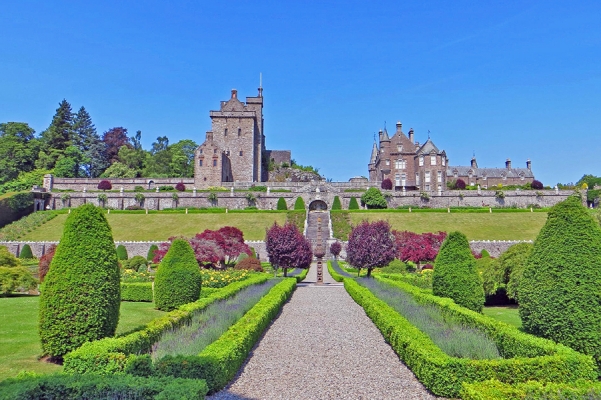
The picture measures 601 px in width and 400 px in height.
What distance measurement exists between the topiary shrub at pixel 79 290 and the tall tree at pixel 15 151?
77.8 meters

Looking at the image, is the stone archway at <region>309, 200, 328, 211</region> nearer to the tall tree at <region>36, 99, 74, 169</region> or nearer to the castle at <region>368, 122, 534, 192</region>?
the castle at <region>368, 122, 534, 192</region>

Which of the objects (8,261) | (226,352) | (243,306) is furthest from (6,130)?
(226,352)

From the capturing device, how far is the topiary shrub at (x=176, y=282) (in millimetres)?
15430

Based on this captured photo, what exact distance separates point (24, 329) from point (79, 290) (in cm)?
413

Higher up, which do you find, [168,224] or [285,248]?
[168,224]

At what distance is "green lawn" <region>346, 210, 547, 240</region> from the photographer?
1909 inches

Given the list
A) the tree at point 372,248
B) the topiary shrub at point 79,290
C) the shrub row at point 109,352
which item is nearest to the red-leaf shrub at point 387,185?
the tree at point 372,248

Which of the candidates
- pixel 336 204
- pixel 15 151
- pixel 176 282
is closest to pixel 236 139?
pixel 336 204

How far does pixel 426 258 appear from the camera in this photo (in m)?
33.1

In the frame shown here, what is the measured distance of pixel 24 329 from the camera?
12.0 meters

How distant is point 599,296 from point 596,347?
0.94 metres

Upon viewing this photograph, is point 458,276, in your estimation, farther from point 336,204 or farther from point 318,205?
point 318,205

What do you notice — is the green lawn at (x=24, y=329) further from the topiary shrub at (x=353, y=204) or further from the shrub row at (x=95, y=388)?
the topiary shrub at (x=353, y=204)

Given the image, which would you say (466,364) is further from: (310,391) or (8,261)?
(8,261)
